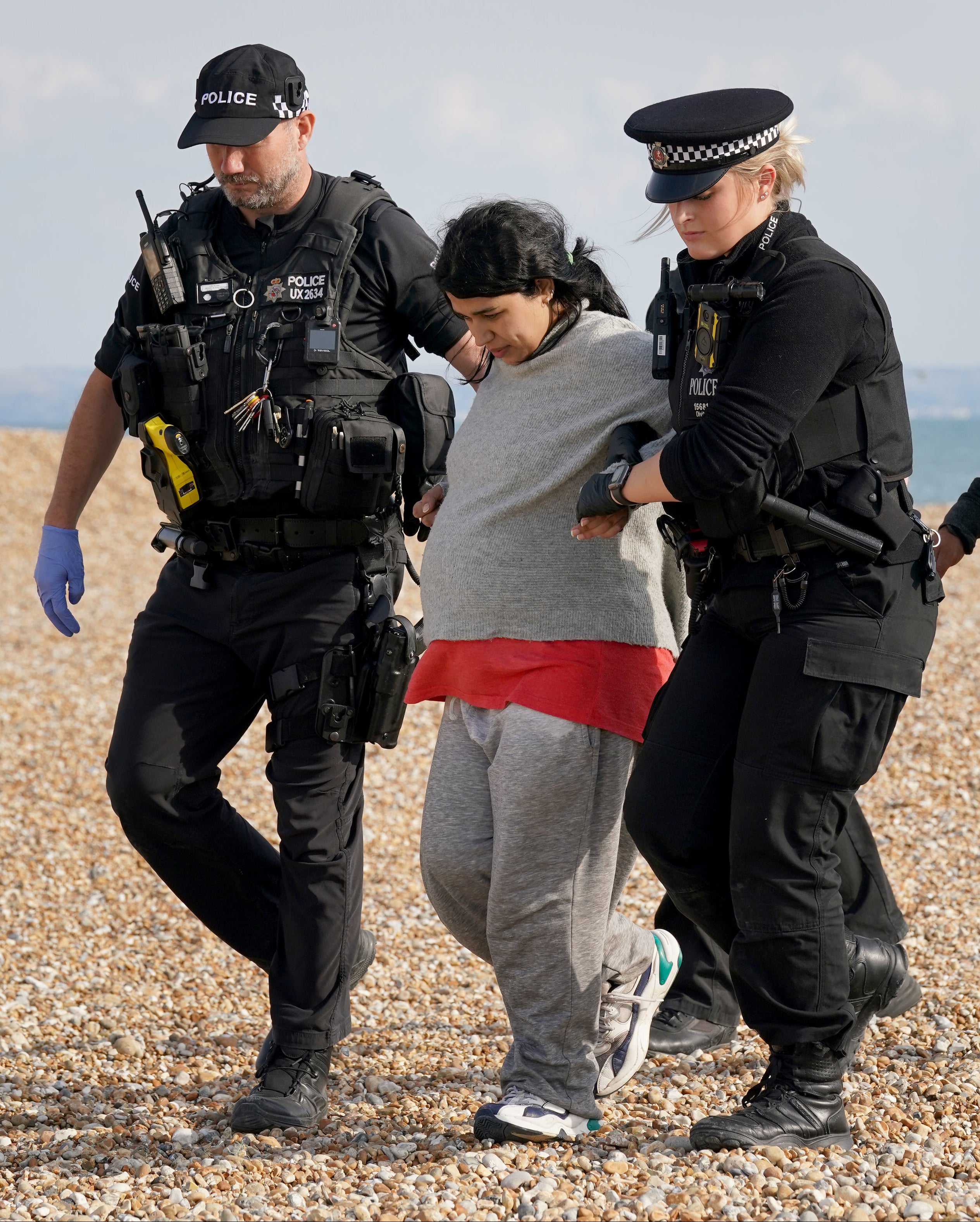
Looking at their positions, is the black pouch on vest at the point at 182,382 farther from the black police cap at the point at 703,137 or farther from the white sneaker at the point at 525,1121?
the white sneaker at the point at 525,1121

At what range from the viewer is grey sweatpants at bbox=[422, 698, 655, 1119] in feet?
10.1

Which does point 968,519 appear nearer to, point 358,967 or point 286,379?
point 286,379

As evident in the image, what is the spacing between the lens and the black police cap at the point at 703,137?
9.41 feet

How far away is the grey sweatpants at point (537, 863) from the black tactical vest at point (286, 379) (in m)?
0.68

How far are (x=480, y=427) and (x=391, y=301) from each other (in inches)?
25.5

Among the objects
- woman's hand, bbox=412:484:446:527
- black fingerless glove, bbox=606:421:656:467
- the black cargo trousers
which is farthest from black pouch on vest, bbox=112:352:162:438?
the black cargo trousers

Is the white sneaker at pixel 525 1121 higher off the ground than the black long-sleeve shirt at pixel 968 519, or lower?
lower

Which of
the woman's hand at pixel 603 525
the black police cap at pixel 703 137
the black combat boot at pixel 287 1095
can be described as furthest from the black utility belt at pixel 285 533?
the black combat boot at pixel 287 1095

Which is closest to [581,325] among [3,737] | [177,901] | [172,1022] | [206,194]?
[206,194]

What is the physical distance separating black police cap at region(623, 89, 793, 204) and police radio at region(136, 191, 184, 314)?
129cm

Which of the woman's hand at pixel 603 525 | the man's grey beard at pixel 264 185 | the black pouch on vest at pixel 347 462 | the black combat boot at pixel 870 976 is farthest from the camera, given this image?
the man's grey beard at pixel 264 185

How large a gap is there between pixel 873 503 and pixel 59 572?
2396 millimetres

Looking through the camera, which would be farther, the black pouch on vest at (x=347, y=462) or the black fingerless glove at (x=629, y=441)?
the black pouch on vest at (x=347, y=462)

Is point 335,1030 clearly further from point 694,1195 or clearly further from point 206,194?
point 206,194
